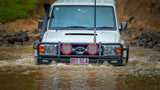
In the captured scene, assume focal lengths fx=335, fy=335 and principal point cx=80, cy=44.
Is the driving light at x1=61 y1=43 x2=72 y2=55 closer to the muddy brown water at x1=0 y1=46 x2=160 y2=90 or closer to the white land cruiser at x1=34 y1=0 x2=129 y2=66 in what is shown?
the white land cruiser at x1=34 y1=0 x2=129 y2=66

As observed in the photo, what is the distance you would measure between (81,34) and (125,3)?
2388 cm

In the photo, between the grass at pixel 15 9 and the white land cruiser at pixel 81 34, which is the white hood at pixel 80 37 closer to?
the white land cruiser at pixel 81 34

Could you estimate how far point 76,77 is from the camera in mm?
6645

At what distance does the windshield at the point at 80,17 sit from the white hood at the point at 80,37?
274 millimetres

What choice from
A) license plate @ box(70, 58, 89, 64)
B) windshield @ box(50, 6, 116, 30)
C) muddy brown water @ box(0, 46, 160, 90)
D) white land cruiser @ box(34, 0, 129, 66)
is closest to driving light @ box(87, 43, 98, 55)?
white land cruiser @ box(34, 0, 129, 66)

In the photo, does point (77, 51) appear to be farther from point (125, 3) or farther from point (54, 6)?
point (125, 3)

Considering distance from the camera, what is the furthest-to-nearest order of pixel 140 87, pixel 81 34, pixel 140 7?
1. pixel 140 7
2. pixel 81 34
3. pixel 140 87

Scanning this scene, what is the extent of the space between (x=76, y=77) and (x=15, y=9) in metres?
22.9

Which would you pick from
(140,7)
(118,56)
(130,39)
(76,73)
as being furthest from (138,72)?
(140,7)

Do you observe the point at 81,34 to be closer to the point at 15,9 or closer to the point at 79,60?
the point at 79,60

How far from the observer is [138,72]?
7.45 metres

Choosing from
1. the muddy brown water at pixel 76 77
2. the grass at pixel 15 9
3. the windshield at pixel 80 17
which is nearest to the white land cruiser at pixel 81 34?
the windshield at pixel 80 17

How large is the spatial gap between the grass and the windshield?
1863cm

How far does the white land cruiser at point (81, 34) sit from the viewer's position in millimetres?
7336
